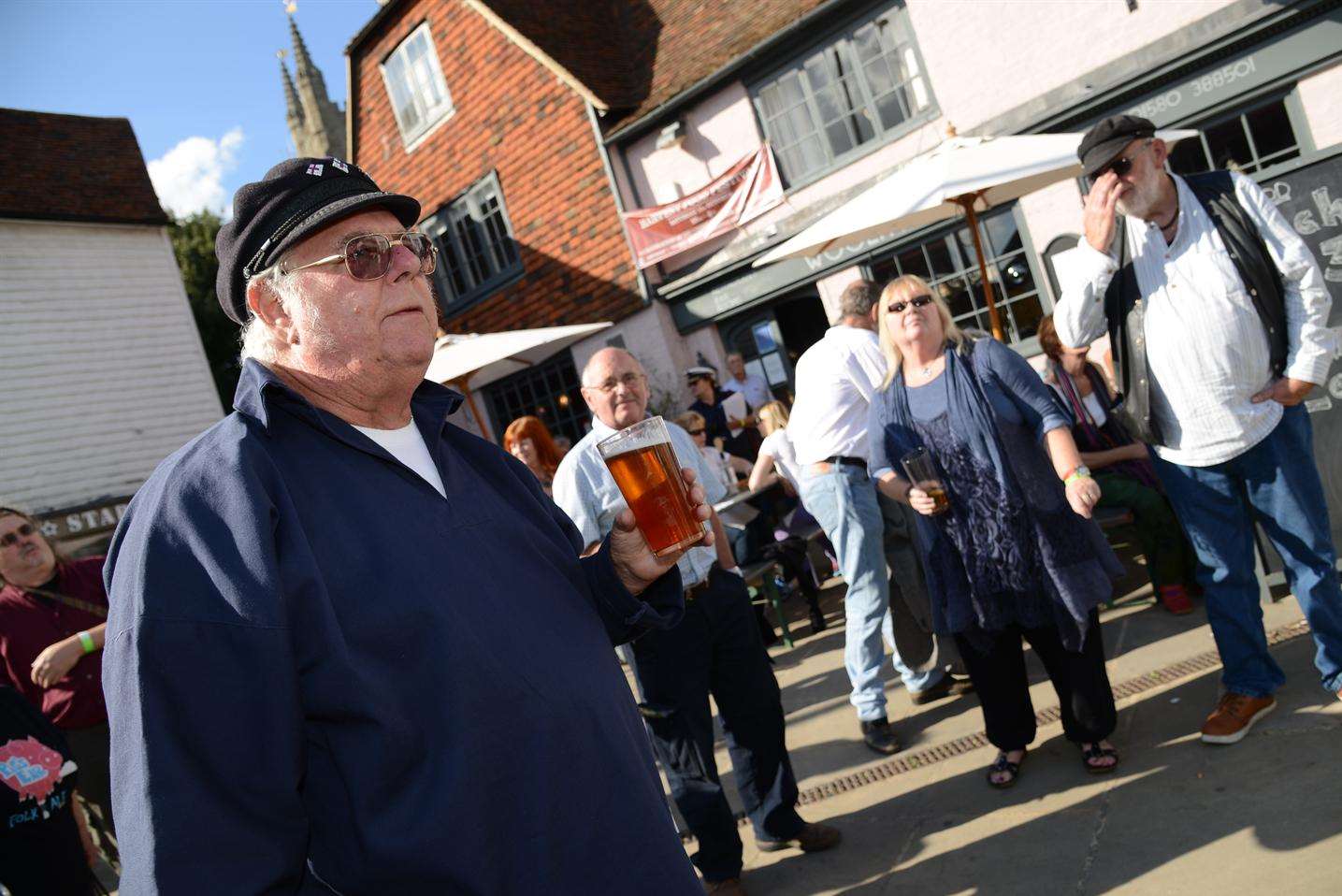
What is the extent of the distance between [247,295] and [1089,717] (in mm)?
3444

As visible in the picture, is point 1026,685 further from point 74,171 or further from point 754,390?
point 74,171

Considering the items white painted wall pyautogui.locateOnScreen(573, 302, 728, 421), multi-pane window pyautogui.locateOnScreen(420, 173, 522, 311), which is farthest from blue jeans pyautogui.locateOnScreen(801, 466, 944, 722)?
multi-pane window pyautogui.locateOnScreen(420, 173, 522, 311)

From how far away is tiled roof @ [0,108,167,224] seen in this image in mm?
16250

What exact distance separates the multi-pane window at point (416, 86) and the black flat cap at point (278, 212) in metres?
16.3

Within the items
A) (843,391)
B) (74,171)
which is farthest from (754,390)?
(74,171)

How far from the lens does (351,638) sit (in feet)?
4.93

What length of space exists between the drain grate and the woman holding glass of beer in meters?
0.49

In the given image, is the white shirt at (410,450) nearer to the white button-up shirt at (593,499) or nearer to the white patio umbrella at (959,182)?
the white button-up shirt at (593,499)

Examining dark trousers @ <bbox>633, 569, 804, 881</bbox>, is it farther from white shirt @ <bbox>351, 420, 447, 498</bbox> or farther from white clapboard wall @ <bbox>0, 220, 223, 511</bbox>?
white clapboard wall @ <bbox>0, 220, 223, 511</bbox>

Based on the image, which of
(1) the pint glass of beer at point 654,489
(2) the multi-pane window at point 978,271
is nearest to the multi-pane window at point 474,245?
(2) the multi-pane window at point 978,271

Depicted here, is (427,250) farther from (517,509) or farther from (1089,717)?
(1089,717)

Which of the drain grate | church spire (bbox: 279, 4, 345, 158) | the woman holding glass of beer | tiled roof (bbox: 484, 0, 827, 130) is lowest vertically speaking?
the drain grate

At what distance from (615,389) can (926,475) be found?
1.30m

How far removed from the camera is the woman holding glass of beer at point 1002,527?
12.5ft
